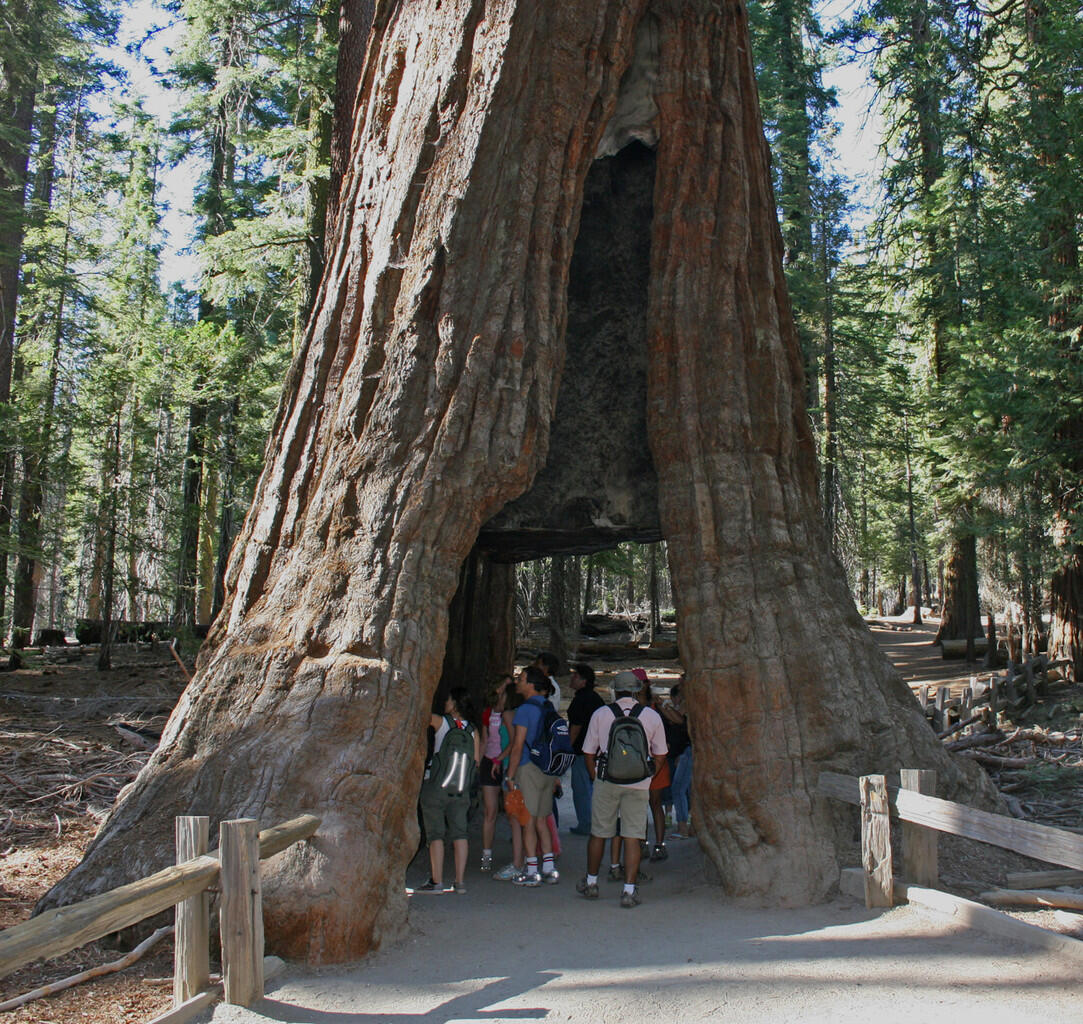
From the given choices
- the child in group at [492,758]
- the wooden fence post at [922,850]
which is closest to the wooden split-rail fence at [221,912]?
the child in group at [492,758]

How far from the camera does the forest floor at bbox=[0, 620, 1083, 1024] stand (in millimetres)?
4988

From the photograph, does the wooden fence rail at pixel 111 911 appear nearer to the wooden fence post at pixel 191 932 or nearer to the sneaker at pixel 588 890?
the wooden fence post at pixel 191 932

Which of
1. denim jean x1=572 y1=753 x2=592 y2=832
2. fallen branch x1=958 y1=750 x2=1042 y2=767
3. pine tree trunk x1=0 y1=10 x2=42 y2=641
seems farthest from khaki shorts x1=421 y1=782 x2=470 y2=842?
pine tree trunk x1=0 y1=10 x2=42 y2=641

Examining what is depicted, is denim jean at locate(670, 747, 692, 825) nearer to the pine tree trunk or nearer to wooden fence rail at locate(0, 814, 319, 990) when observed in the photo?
wooden fence rail at locate(0, 814, 319, 990)

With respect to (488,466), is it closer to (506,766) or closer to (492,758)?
(506,766)

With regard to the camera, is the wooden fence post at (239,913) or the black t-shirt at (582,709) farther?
the black t-shirt at (582,709)

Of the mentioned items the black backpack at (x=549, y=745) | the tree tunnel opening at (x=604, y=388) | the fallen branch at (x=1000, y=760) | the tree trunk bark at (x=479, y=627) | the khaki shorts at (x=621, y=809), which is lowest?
the fallen branch at (x=1000, y=760)

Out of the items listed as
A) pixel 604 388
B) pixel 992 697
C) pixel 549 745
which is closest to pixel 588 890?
pixel 549 745

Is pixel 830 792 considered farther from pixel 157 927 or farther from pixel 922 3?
pixel 922 3

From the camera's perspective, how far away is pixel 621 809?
24.4ft

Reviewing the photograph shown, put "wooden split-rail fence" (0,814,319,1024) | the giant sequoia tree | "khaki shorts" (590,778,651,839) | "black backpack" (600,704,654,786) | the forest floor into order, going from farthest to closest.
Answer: "khaki shorts" (590,778,651,839) → "black backpack" (600,704,654,786) → the giant sequoia tree → the forest floor → "wooden split-rail fence" (0,814,319,1024)

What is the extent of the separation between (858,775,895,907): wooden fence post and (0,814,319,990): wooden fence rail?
3.99 metres

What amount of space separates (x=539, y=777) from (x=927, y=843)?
311cm

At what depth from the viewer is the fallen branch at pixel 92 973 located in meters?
4.89
